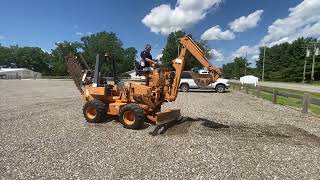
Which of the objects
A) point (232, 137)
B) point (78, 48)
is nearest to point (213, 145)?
point (232, 137)

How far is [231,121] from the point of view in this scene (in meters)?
11.8

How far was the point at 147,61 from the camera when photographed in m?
10.4

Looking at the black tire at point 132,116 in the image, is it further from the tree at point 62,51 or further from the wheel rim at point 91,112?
the tree at point 62,51

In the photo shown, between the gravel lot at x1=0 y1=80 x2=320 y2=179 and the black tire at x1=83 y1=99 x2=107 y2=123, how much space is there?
0.31 m

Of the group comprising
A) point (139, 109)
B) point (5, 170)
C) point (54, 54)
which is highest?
point (54, 54)

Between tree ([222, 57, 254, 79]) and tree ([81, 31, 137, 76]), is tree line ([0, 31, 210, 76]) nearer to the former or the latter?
tree ([81, 31, 137, 76])

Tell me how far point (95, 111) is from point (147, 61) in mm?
2392

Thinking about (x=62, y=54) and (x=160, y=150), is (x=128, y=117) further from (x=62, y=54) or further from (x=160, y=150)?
(x=62, y=54)

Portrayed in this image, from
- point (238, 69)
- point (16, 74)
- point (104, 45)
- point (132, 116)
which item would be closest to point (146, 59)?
point (132, 116)

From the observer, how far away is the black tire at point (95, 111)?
10698mm

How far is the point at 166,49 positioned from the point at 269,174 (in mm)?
71122

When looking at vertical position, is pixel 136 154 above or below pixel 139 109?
below

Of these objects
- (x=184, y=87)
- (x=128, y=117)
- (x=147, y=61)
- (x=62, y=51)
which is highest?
(x=62, y=51)

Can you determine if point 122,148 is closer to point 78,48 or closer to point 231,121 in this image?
point 231,121
